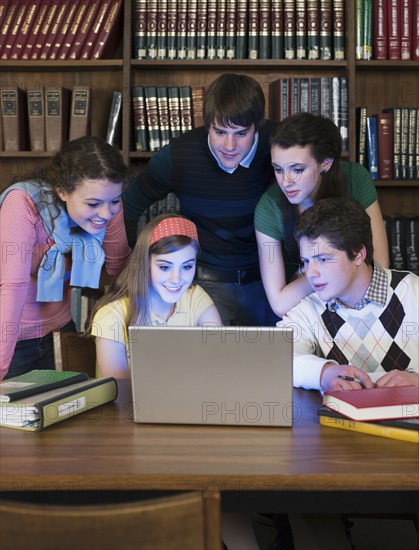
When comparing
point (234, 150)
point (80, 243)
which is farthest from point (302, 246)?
point (80, 243)

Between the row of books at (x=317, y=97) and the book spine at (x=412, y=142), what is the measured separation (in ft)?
0.88

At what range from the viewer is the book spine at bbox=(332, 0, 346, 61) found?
9.91 ft

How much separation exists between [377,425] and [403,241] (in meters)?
1.97

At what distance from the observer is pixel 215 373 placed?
4.15ft

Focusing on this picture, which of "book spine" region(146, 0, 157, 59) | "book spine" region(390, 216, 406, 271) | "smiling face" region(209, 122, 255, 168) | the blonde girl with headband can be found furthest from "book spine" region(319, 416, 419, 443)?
"book spine" region(146, 0, 157, 59)

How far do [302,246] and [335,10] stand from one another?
154cm

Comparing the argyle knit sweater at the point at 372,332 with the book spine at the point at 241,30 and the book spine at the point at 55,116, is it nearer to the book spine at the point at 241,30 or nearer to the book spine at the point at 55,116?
the book spine at the point at 241,30

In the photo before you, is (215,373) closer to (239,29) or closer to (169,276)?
(169,276)

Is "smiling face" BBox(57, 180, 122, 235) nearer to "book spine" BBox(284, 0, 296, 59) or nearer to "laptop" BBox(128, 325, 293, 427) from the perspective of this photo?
"laptop" BBox(128, 325, 293, 427)

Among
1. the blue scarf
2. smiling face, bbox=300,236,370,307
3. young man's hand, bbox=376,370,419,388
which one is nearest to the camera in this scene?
young man's hand, bbox=376,370,419,388

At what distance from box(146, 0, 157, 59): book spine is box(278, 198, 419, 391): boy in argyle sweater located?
1.48 meters

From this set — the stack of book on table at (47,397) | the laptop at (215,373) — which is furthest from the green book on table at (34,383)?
the laptop at (215,373)

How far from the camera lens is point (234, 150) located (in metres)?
2.16

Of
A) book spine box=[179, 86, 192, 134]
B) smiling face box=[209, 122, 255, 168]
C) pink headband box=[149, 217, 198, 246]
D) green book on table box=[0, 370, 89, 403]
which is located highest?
book spine box=[179, 86, 192, 134]
